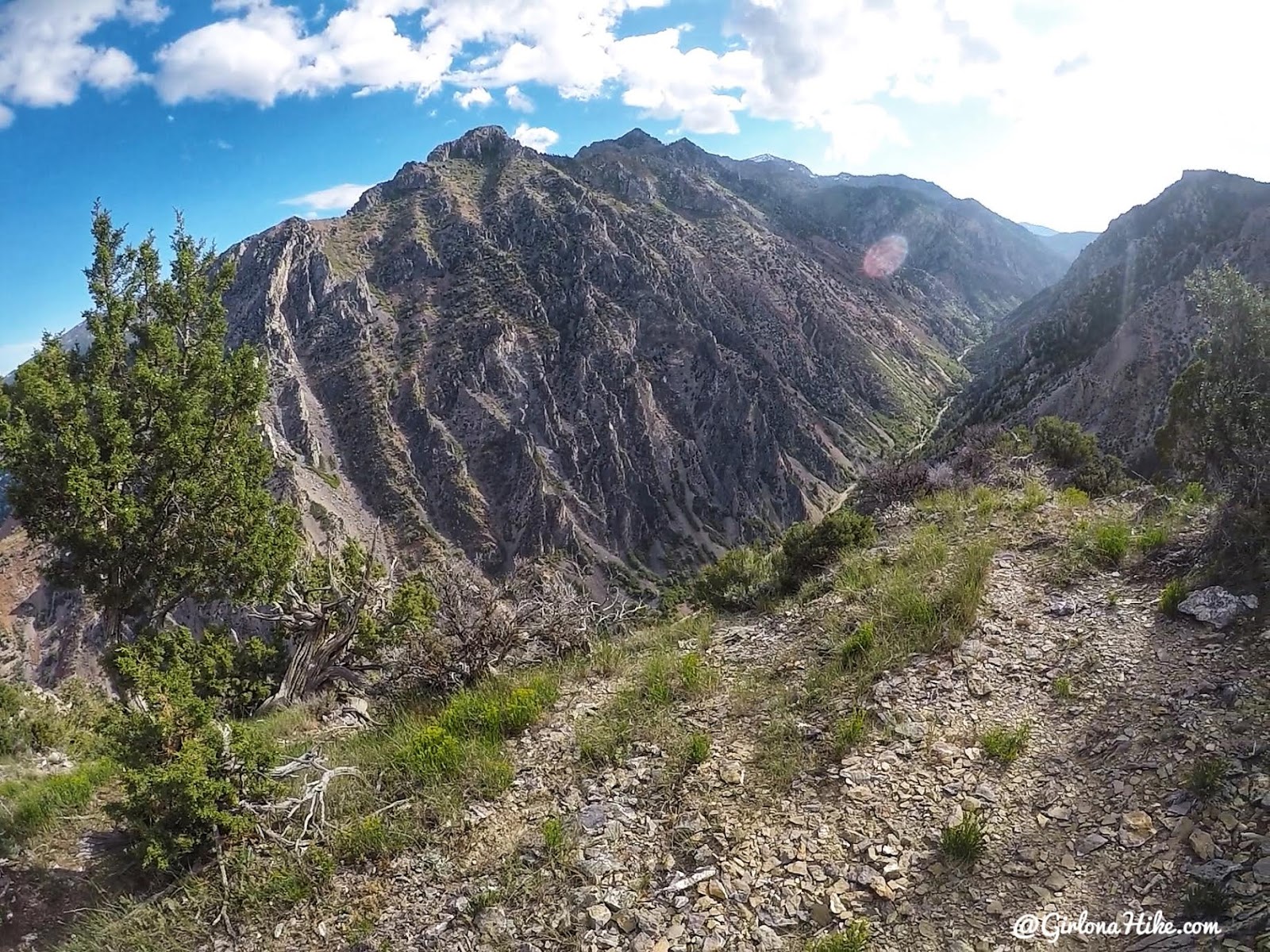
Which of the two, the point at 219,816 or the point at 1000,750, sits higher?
the point at 219,816

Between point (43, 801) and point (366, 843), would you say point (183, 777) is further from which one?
point (43, 801)

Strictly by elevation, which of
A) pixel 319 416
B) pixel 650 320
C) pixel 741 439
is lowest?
pixel 741 439

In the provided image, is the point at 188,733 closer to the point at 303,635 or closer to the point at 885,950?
the point at 885,950

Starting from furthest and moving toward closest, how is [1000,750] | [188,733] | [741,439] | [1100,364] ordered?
[741,439]
[1100,364]
[188,733]
[1000,750]

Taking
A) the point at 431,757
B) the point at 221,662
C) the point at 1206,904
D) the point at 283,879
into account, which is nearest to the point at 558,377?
→ the point at 221,662

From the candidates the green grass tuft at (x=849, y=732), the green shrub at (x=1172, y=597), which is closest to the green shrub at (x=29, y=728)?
the green grass tuft at (x=849, y=732)

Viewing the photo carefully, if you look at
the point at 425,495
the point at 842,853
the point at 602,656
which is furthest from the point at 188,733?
→ the point at 425,495

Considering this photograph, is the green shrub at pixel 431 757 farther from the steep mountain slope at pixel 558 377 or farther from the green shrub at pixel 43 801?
the steep mountain slope at pixel 558 377
